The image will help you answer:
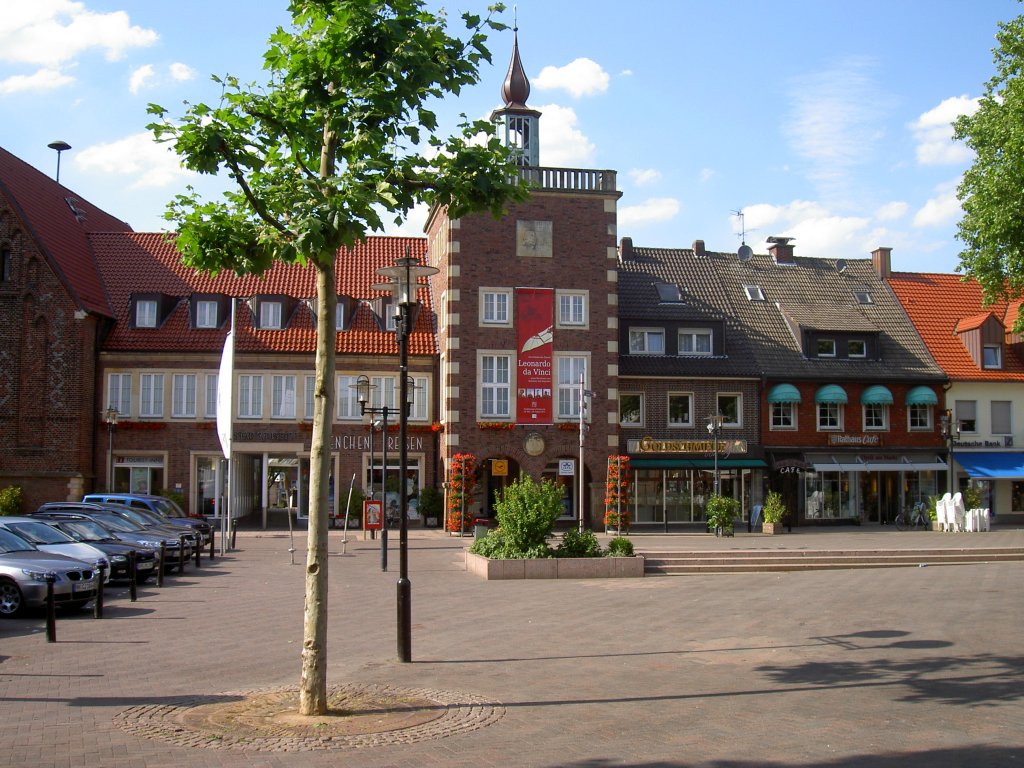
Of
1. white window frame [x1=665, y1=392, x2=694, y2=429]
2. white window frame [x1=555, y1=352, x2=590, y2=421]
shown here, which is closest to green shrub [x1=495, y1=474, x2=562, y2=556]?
white window frame [x1=555, y1=352, x2=590, y2=421]

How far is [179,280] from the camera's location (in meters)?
42.2

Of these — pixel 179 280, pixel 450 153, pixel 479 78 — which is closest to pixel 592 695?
pixel 450 153

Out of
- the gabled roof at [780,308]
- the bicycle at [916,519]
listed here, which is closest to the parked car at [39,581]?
the gabled roof at [780,308]

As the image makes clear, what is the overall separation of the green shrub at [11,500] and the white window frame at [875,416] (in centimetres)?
3339

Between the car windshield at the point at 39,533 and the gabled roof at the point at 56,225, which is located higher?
the gabled roof at the point at 56,225

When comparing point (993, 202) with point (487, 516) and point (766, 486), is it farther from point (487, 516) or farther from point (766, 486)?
point (487, 516)

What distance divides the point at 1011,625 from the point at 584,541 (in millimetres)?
9338

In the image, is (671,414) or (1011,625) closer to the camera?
(1011,625)

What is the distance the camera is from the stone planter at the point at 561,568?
21.3m

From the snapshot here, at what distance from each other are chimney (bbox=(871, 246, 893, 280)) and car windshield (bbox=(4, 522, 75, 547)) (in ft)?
132

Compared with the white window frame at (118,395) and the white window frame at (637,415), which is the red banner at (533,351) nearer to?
the white window frame at (637,415)

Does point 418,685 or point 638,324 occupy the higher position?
point 638,324

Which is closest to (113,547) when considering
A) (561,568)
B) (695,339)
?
(561,568)

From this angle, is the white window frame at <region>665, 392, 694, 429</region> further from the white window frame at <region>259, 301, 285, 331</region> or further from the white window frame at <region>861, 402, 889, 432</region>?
the white window frame at <region>259, 301, 285, 331</region>
